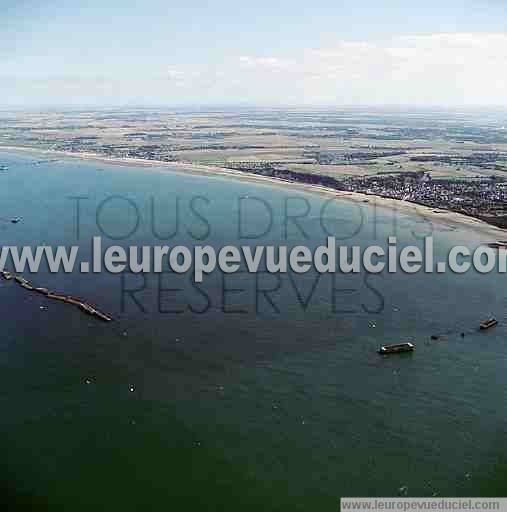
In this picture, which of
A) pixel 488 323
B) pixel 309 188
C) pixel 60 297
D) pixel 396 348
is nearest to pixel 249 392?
pixel 396 348

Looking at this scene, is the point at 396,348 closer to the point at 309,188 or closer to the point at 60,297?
the point at 60,297

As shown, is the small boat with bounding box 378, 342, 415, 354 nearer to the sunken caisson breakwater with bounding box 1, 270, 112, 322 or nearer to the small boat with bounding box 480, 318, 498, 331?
the small boat with bounding box 480, 318, 498, 331

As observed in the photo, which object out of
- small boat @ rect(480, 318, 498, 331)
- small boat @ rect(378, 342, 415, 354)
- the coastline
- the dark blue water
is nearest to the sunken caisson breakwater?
the dark blue water

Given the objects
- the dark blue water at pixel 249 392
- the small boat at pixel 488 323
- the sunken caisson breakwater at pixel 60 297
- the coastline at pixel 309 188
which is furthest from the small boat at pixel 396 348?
the coastline at pixel 309 188

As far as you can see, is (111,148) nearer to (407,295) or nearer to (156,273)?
(156,273)

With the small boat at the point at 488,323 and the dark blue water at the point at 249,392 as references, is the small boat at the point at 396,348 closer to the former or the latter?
the dark blue water at the point at 249,392

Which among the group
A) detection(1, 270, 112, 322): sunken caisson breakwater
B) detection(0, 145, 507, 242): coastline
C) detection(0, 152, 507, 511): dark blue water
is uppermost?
detection(0, 145, 507, 242): coastline
